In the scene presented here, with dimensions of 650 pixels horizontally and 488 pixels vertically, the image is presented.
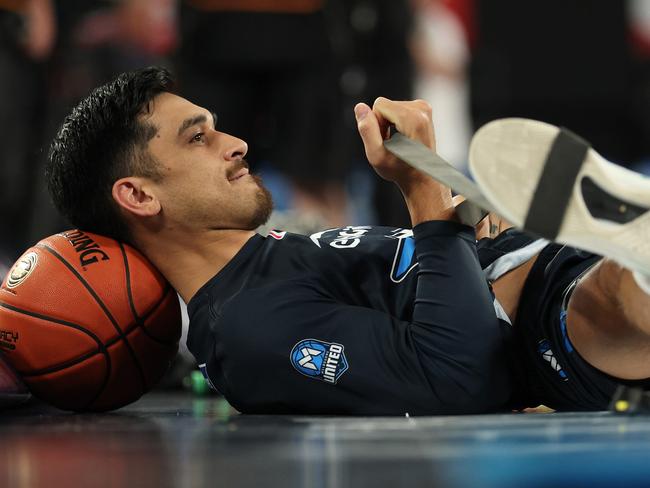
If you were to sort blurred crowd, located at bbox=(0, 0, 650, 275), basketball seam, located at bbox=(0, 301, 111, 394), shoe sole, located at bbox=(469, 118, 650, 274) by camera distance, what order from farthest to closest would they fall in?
blurred crowd, located at bbox=(0, 0, 650, 275) → basketball seam, located at bbox=(0, 301, 111, 394) → shoe sole, located at bbox=(469, 118, 650, 274)

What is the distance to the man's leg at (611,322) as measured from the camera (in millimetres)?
1649

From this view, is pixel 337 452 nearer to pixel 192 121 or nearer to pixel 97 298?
pixel 97 298

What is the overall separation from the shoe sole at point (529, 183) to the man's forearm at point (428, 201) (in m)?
0.33

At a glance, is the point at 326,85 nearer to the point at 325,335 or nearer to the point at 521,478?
the point at 325,335

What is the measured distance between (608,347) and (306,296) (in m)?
0.59

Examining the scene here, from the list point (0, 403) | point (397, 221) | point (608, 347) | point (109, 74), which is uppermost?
point (109, 74)

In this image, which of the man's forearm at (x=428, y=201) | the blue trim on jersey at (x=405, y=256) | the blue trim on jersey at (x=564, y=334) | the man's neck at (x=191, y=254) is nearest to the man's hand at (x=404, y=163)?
the man's forearm at (x=428, y=201)

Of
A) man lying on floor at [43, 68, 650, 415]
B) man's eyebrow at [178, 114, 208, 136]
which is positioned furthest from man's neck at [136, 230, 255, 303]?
man's eyebrow at [178, 114, 208, 136]

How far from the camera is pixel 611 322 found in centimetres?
171

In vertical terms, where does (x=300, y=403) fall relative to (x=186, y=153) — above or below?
below

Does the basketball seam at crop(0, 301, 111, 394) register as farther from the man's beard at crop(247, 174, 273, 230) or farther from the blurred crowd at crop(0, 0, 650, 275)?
the blurred crowd at crop(0, 0, 650, 275)

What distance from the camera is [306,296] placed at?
1.90 meters

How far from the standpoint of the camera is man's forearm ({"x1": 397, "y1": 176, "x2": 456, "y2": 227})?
6.11 ft

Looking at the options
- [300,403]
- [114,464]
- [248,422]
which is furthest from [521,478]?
[300,403]
